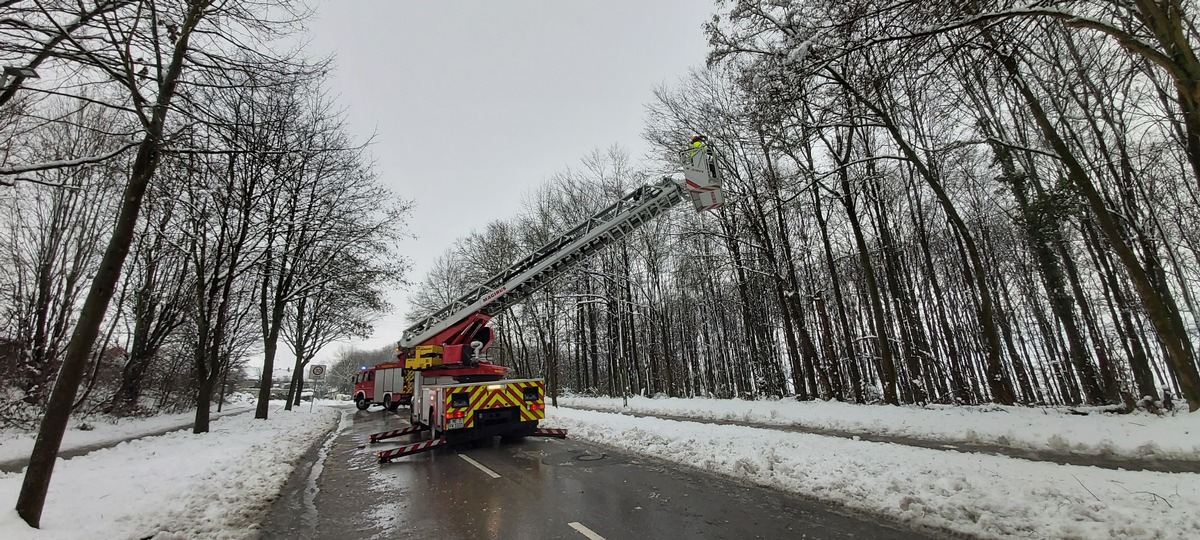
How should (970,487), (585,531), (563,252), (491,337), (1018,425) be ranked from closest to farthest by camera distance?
(585,531) → (970,487) → (1018,425) → (563,252) → (491,337)

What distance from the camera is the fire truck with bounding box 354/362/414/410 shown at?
2461 centimetres

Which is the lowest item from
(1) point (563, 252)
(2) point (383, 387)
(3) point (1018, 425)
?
(3) point (1018, 425)

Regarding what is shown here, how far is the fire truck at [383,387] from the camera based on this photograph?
80.7 feet

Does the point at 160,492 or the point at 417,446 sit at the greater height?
the point at 160,492

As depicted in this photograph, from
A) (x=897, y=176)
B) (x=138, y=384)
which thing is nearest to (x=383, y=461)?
(x=138, y=384)

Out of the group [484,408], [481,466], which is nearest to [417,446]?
[484,408]

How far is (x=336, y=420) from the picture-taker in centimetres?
2067

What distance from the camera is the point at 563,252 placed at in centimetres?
1141

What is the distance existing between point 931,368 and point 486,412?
21.7 m

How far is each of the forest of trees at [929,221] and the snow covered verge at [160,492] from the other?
28.7ft

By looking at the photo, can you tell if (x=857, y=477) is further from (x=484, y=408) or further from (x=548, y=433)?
(x=484, y=408)

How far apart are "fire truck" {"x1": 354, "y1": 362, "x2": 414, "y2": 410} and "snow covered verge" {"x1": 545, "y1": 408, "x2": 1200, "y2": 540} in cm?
1813

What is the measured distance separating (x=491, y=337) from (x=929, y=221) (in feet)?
62.3

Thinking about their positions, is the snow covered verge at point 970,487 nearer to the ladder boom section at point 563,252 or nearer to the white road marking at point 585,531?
the white road marking at point 585,531
